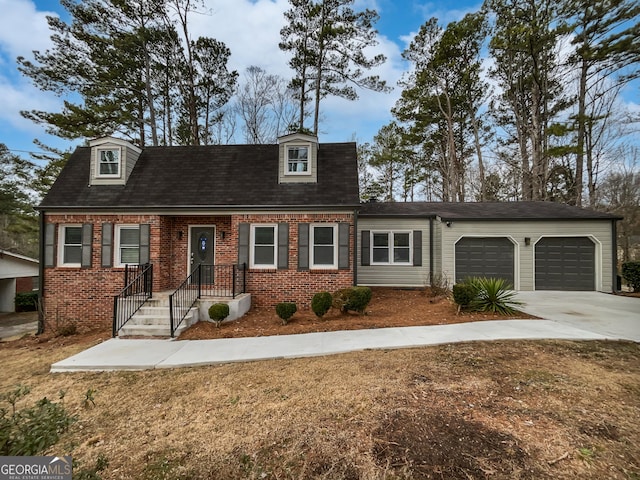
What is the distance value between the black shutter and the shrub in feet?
6.43

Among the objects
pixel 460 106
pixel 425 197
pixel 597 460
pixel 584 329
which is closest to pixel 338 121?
pixel 460 106

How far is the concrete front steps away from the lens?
6613 mm

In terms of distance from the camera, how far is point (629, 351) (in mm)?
4742

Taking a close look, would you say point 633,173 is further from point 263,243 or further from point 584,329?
point 263,243

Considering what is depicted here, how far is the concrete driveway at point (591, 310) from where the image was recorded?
19.6ft

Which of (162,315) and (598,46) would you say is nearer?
(162,315)

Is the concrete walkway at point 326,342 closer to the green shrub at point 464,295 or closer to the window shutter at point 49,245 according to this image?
the green shrub at point 464,295

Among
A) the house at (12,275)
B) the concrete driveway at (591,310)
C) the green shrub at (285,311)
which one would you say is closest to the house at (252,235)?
the concrete driveway at (591,310)

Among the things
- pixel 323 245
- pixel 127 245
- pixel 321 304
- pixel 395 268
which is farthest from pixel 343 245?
pixel 127 245

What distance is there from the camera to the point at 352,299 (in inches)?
288

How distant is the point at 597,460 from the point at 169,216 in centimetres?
1034

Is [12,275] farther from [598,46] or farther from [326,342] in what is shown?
[598,46]

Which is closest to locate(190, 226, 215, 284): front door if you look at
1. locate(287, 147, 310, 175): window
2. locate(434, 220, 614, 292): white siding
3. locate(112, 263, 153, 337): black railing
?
locate(112, 263, 153, 337): black railing

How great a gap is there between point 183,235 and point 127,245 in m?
1.65
